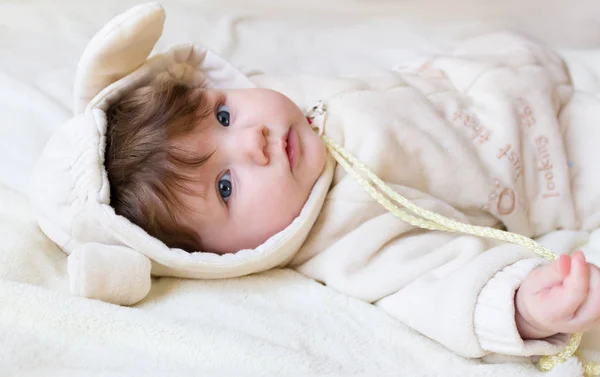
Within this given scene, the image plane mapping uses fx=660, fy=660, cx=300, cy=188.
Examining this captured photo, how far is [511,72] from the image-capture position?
1.27 m

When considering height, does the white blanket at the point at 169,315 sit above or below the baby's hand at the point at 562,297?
below

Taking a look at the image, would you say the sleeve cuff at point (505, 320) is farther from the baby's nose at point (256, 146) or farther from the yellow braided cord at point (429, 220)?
the baby's nose at point (256, 146)

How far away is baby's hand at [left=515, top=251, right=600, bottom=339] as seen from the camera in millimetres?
781

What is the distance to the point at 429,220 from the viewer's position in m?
1.06

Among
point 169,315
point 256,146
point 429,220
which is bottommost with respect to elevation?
point 169,315

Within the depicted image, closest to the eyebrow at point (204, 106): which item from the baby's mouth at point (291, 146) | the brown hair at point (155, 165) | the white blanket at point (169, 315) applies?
the brown hair at point (155, 165)

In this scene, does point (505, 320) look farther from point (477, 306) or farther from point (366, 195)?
point (366, 195)

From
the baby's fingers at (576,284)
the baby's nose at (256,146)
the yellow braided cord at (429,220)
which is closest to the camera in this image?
the baby's fingers at (576,284)

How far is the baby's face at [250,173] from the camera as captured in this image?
3.31 ft

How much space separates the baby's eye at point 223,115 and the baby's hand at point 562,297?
521mm

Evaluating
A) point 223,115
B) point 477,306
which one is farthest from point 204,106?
point 477,306

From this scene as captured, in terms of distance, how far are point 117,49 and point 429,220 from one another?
0.58m

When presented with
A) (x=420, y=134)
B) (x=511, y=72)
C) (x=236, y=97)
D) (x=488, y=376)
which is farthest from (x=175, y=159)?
(x=511, y=72)

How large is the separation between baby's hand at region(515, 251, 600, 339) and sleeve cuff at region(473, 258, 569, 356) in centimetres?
2
